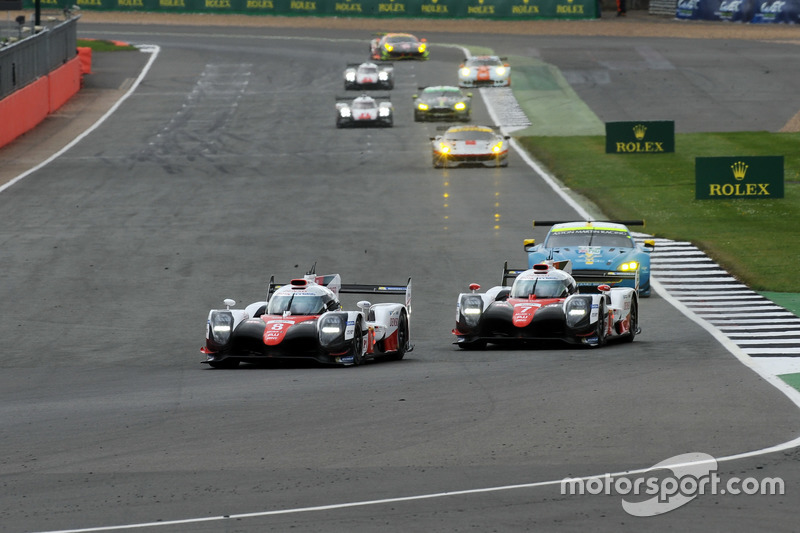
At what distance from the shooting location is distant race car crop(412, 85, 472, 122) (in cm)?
6269

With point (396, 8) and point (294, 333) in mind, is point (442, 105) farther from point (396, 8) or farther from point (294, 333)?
point (294, 333)

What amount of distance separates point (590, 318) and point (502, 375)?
381 centimetres

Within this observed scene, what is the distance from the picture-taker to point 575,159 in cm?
5375

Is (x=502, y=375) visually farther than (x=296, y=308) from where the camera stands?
No

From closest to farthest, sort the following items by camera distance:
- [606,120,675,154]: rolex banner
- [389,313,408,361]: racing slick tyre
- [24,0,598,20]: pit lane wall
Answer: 1. [389,313,408,361]: racing slick tyre
2. [606,120,675,154]: rolex banner
3. [24,0,598,20]: pit lane wall

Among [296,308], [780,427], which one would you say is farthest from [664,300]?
[780,427]

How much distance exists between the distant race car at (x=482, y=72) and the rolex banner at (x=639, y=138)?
18.5 meters

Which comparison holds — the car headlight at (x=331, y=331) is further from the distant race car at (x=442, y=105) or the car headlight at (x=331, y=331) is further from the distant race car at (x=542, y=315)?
the distant race car at (x=442, y=105)

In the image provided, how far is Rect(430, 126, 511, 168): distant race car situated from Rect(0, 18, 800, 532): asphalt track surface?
1.09 m

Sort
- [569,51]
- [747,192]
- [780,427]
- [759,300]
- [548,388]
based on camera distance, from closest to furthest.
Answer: [780,427], [548,388], [759,300], [747,192], [569,51]

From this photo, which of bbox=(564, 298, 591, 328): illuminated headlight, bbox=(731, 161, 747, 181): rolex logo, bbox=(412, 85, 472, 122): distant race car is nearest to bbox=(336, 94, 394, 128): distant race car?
bbox=(412, 85, 472, 122): distant race car

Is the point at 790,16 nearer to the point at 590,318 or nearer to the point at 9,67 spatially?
the point at 9,67

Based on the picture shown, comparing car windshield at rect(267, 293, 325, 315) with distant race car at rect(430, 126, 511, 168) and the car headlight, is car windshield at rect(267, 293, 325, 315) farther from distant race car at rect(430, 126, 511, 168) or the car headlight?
distant race car at rect(430, 126, 511, 168)

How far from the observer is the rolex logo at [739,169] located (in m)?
42.1
